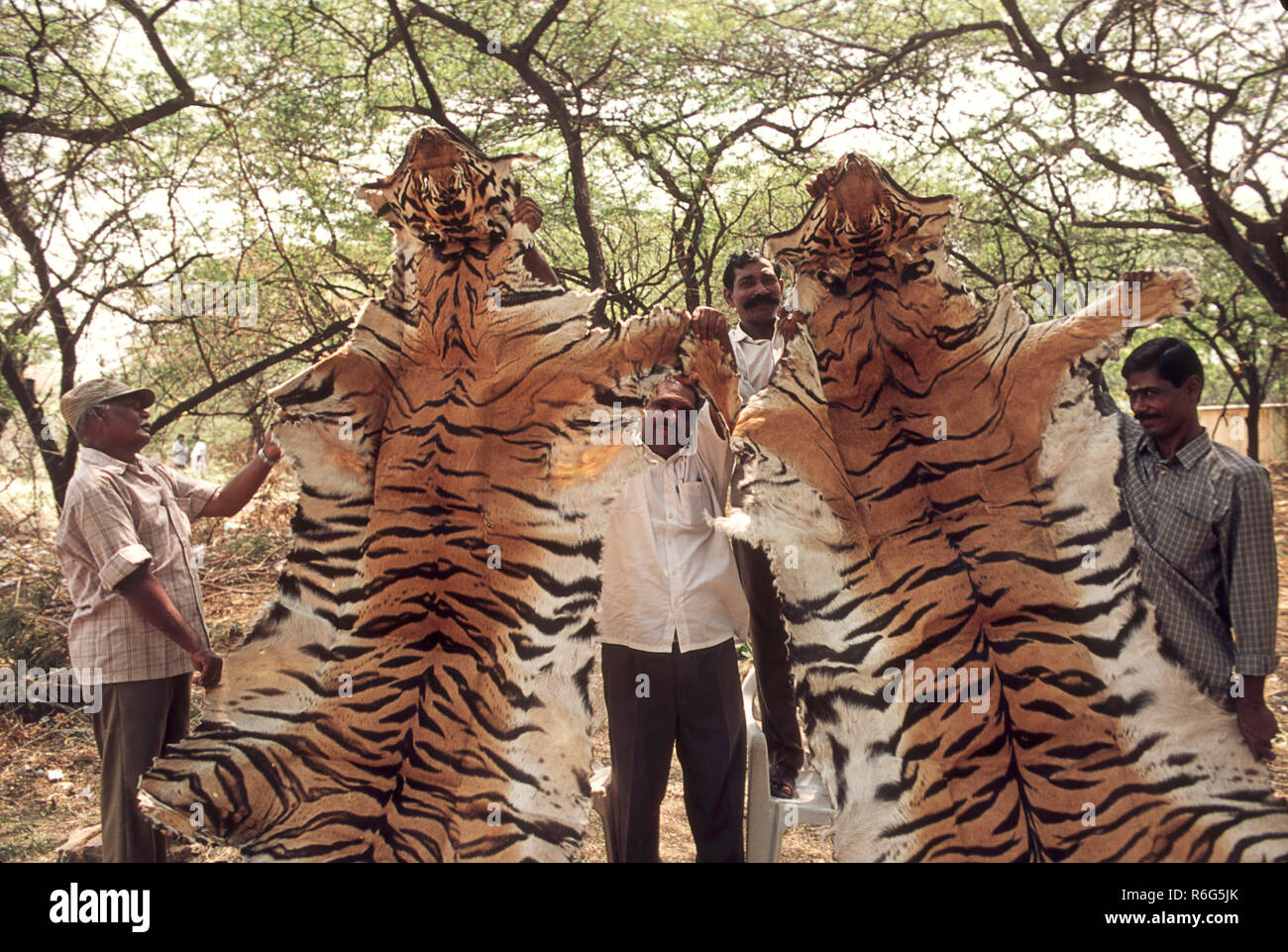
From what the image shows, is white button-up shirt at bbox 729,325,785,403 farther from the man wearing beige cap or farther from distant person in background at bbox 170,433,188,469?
distant person in background at bbox 170,433,188,469

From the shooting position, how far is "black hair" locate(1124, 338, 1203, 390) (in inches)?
117

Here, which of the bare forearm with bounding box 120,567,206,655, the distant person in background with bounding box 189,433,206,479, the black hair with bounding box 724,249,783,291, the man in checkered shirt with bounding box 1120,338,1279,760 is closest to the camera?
the man in checkered shirt with bounding box 1120,338,1279,760

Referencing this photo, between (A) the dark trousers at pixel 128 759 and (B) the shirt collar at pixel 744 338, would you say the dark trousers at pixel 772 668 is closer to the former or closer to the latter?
(B) the shirt collar at pixel 744 338

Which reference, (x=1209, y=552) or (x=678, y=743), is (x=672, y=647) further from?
(x=1209, y=552)

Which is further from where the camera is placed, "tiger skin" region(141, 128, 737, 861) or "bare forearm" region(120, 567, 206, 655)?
"bare forearm" region(120, 567, 206, 655)

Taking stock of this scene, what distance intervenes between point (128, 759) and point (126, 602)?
61cm

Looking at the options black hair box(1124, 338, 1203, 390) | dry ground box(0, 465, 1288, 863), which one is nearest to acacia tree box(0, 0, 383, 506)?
dry ground box(0, 465, 1288, 863)

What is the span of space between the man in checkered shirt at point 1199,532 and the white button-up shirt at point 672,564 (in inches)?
54.6

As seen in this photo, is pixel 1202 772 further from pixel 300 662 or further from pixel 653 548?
pixel 300 662

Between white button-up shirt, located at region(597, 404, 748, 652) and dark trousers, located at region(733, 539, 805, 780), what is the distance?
0.31 meters

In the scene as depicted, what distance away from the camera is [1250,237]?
7.43 m

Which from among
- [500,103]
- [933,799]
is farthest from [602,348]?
[500,103]

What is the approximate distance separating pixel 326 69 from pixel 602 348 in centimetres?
492

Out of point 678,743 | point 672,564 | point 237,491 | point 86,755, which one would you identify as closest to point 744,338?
point 672,564
